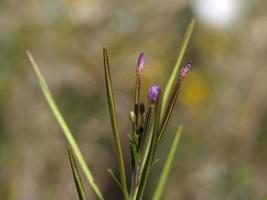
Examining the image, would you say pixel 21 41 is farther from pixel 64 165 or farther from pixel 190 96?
pixel 190 96

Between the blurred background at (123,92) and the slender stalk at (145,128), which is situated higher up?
the blurred background at (123,92)

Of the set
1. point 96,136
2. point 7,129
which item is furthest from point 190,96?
point 7,129

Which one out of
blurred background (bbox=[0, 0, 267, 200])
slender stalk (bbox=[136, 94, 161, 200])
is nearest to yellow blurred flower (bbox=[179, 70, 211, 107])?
Answer: blurred background (bbox=[0, 0, 267, 200])

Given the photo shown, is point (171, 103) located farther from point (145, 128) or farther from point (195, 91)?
point (195, 91)

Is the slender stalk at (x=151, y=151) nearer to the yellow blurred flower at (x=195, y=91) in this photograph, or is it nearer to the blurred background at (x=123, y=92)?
the blurred background at (x=123, y=92)

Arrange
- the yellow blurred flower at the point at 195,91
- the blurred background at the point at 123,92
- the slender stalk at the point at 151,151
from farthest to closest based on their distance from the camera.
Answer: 1. the yellow blurred flower at the point at 195,91
2. the blurred background at the point at 123,92
3. the slender stalk at the point at 151,151

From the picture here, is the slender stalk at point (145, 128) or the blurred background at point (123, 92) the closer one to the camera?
the slender stalk at point (145, 128)

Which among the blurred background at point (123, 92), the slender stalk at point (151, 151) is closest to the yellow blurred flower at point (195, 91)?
the blurred background at point (123, 92)

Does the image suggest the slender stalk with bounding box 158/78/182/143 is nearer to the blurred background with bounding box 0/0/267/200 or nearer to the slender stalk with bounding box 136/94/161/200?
the slender stalk with bounding box 136/94/161/200
